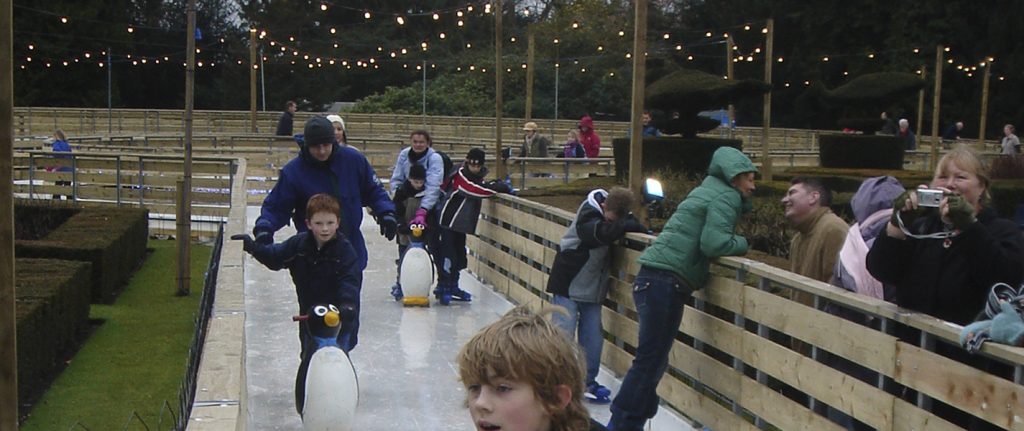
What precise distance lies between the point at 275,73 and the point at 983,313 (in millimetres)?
57851

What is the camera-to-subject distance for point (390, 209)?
8094mm

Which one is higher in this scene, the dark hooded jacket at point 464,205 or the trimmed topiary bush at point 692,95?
the trimmed topiary bush at point 692,95

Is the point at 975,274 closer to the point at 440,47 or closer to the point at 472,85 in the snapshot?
the point at 472,85

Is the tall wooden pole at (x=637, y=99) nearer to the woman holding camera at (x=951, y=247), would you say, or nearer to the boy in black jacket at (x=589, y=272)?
the boy in black jacket at (x=589, y=272)

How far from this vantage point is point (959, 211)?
471cm

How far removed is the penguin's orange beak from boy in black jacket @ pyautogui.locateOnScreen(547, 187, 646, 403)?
1.83 m

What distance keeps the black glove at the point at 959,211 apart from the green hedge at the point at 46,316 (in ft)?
22.2

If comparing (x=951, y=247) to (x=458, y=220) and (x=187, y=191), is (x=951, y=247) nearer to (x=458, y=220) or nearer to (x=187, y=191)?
(x=458, y=220)

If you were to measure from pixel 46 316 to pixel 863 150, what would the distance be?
68.7 ft

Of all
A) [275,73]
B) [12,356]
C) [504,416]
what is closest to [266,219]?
[12,356]

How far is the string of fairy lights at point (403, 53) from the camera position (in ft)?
176

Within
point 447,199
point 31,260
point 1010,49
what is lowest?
point 31,260

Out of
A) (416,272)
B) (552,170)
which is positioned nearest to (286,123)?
(552,170)

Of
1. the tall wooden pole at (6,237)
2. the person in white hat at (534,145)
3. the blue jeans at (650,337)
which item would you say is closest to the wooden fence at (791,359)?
the blue jeans at (650,337)
